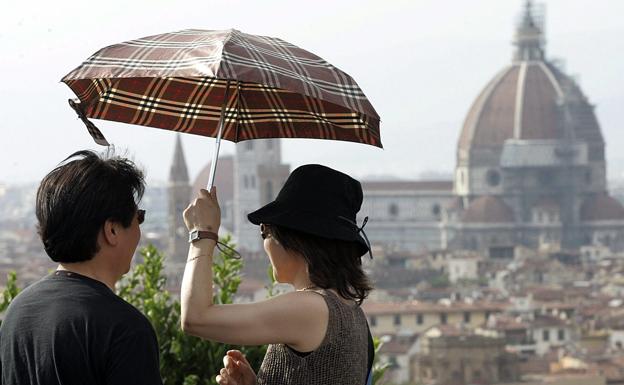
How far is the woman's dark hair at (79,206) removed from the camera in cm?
166

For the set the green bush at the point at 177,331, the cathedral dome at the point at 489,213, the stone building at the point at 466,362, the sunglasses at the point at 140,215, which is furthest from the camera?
the cathedral dome at the point at 489,213

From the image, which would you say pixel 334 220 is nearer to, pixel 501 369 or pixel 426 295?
pixel 501 369

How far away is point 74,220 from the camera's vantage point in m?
1.65

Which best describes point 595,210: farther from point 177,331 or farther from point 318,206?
point 318,206

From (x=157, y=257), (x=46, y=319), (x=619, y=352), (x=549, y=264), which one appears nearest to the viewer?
(x=46, y=319)

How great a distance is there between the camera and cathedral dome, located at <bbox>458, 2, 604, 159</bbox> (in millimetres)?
74875

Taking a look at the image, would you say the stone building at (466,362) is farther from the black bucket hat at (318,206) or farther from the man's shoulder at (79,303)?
the man's shoulder at (79,303)

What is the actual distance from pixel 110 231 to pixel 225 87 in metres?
0.59

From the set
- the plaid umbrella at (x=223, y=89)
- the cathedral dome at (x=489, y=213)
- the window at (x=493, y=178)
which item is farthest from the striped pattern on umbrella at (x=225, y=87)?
the window at (x=493, y=178)

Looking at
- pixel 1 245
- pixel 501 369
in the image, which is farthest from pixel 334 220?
pixel 1 245

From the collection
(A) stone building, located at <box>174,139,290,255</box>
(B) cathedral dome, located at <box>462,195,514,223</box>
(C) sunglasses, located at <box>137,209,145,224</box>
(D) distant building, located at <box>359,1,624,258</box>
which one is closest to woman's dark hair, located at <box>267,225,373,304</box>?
(C) sunglasses, located at <box>137,209,145,224</box>

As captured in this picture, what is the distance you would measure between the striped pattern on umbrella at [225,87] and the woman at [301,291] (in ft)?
0.46

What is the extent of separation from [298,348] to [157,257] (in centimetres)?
176

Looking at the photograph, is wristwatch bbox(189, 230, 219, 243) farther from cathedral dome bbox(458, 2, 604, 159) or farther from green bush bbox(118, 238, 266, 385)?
cathedral dome bbox(458, 2, 604, 159)
